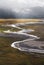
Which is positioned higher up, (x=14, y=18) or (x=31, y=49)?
(x=14, y=18)

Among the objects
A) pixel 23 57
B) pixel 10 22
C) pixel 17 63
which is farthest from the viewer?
pixel 10 22

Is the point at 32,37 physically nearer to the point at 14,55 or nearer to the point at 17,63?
the point at 14,55

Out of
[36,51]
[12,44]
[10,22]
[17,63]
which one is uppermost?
[10,22]

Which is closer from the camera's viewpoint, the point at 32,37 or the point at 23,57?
the point at 23,57

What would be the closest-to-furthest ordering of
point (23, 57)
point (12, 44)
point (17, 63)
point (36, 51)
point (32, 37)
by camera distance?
point (17, 63) → point (23, 57) → point (36, 51) → point (12, 44) → point (32, 37)

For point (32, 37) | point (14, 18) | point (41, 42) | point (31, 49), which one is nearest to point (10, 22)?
point (14, 18)

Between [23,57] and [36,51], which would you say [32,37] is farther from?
[23,57]

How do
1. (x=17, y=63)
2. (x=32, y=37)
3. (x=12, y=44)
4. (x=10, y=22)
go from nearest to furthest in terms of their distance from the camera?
1. (x=17, y=63)
2. (x=12, y=44)
3. (x=32, y=37)
4. (x=10, y=22)

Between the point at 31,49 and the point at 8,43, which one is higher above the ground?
the point at 8,43

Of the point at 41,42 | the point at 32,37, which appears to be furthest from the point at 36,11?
the point at 41,42
